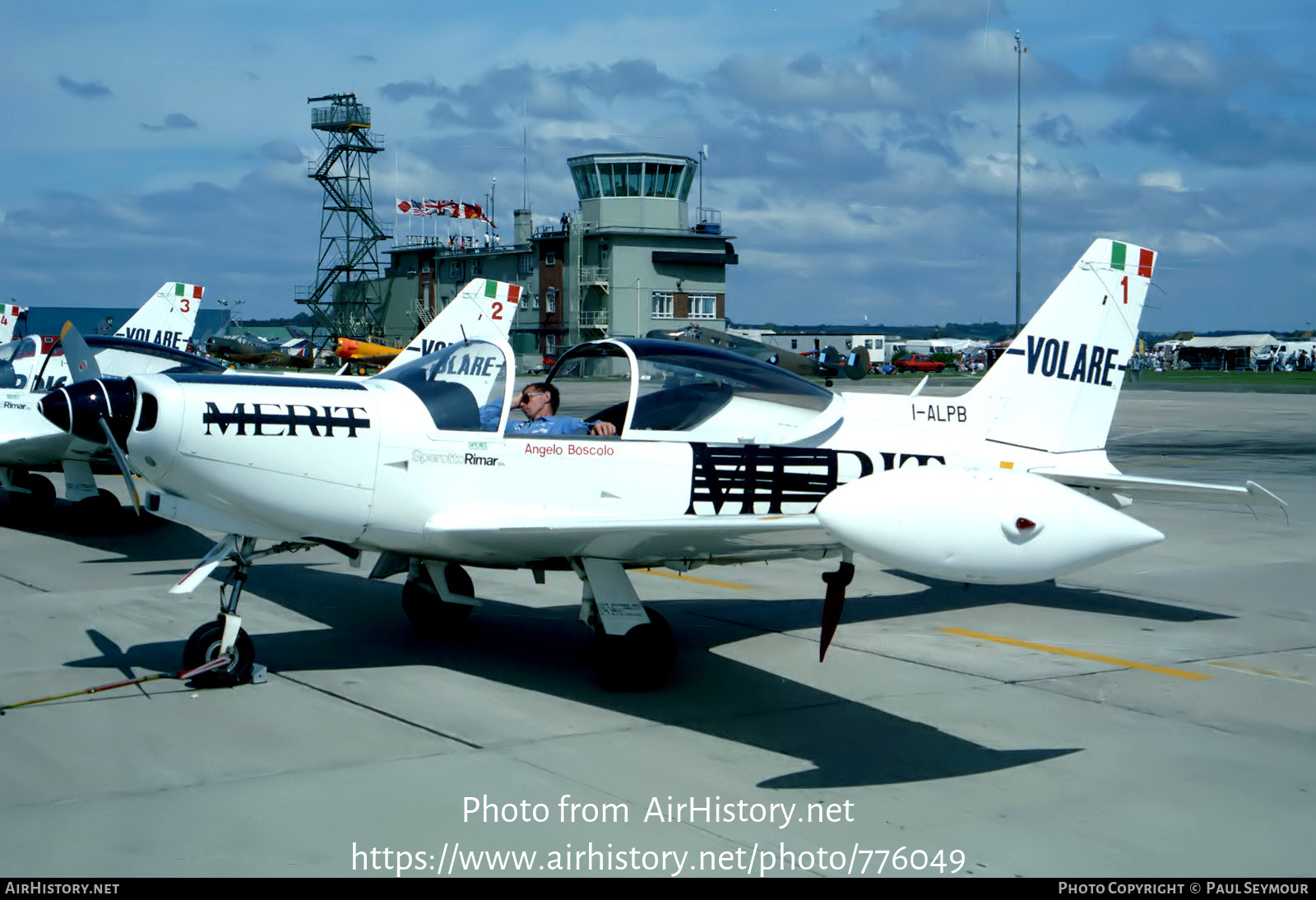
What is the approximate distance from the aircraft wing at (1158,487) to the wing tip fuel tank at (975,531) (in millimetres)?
2407

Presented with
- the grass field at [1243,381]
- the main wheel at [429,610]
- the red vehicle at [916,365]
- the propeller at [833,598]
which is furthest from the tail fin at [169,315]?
the red vehicle at [916,365]

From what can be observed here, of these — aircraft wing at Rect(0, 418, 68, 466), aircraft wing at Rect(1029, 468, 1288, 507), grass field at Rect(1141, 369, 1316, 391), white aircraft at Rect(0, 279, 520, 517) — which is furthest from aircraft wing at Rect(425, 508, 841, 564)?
grass field at Rect(1141, 369, 1316, 391)

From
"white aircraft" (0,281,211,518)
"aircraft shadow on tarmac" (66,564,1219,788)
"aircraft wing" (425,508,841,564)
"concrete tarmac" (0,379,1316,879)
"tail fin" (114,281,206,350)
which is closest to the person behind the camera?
"concrete tarmac" (0,379,1316,879)

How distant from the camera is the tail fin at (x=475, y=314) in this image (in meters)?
14.0

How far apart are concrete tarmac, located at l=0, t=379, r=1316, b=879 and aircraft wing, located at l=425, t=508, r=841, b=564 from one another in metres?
0.83

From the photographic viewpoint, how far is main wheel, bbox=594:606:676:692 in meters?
6.78

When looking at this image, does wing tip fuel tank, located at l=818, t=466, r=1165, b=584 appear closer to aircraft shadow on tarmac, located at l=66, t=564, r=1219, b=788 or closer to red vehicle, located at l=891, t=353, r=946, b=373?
aircraft shadow on tarmac, located at l=66, t=564, r=1219, b=788

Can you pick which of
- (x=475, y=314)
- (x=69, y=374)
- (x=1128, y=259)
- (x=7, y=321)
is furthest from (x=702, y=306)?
(x=1128, y=259)

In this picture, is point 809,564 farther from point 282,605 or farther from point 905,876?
point 905,876

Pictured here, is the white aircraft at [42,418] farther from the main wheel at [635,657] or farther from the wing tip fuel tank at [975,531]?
the wing tip fuel tank at [975,531]

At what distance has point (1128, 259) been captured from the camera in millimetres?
9453

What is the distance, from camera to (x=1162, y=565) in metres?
11.7
